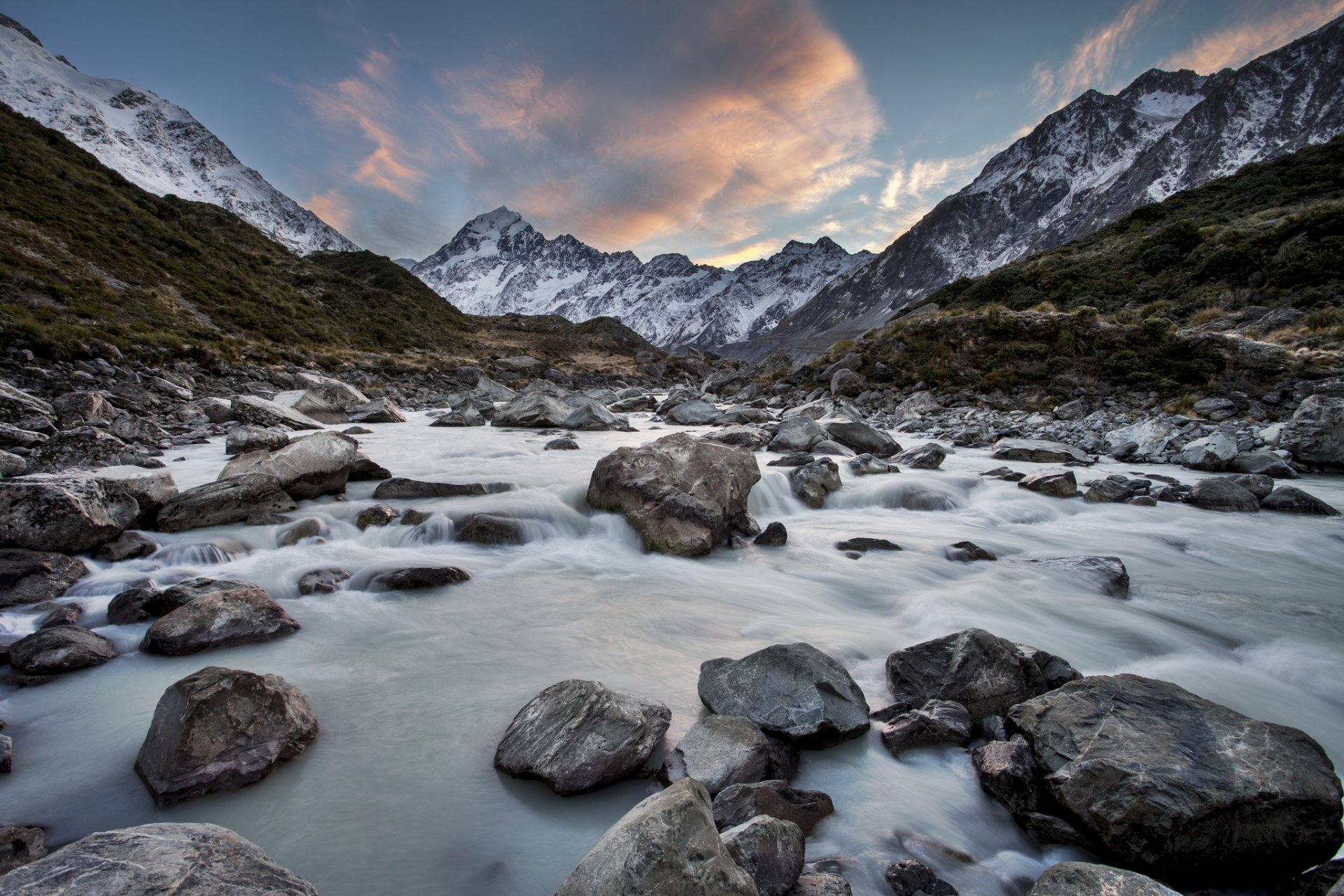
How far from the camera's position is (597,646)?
3.87 meters

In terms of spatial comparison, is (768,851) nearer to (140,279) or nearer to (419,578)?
(419,578)

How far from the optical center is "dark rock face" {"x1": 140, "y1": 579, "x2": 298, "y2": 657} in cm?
328

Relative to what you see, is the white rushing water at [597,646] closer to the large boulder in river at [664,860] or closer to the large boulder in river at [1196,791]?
the large boulder in river at [1196,791]

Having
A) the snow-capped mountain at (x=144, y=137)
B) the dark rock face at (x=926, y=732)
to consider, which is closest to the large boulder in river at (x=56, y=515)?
the dark rock face at (x=926, y=732)

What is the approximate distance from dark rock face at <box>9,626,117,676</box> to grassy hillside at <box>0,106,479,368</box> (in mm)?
13734

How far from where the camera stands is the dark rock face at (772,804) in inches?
79.7

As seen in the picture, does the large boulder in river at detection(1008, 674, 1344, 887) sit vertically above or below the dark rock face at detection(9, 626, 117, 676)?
below

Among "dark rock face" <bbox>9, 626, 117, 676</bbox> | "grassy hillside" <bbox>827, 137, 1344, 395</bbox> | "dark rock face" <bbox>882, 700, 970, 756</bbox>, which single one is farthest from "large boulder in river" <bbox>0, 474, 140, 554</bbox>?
"grassy hillside" <bbox>827, 137, 1344, 395</bbox>

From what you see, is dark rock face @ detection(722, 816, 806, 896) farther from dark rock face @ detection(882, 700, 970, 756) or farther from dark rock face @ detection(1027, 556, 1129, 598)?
dark rock face @ detection(1027, 556, 1129, 598)

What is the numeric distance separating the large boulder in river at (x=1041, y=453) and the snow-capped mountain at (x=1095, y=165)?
105 metres

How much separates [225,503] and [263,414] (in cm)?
749

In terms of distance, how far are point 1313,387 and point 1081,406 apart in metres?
3.96

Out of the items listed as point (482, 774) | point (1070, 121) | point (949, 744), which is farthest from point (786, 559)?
point (1070, 121)

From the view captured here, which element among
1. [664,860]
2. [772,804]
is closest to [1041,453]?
[772,804]
